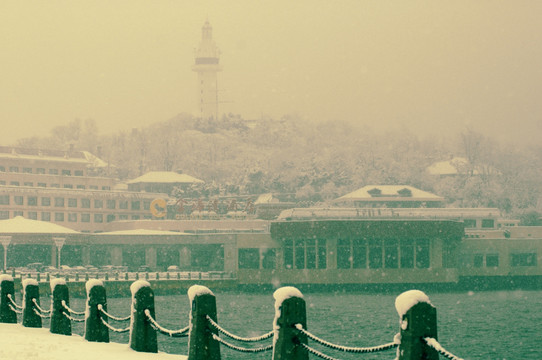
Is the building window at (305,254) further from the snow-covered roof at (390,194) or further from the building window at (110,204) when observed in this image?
the building window at (110,204)

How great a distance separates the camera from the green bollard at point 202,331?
13.0m

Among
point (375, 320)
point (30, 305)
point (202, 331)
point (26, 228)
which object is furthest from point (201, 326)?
point (26, 228)

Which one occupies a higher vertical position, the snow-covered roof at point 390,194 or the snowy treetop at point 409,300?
the snowy treetop at point 409,300

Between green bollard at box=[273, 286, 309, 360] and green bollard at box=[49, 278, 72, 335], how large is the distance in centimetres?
875

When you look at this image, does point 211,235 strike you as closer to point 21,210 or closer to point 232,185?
point 21,210

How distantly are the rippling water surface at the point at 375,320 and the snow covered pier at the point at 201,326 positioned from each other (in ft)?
67.7

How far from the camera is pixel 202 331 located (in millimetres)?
13031

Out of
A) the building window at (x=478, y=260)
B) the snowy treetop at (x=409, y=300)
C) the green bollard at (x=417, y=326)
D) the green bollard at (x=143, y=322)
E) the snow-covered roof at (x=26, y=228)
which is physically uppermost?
the snowy treetop at (x=409, y=300)

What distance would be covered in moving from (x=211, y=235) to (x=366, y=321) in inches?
1721

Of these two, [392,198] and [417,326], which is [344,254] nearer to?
[392,198]

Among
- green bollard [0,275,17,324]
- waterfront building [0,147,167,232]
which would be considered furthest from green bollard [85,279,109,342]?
waterfront building [0,147,167,232]

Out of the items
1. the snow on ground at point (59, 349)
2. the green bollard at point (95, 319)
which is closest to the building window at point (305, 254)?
the snow on ground at point (59, 349)

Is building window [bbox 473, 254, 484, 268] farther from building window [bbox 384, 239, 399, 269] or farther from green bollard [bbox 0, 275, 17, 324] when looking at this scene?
green bollard [bbox 0, 275, 17, 324]

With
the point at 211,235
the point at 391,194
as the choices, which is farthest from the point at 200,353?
the point at 391,194
